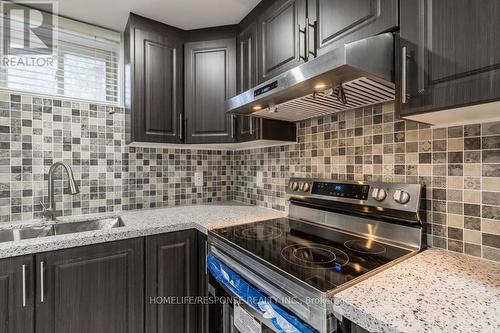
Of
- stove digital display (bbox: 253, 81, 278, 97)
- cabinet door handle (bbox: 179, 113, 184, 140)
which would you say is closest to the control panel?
stove digital display (bbox: 253, 81, 278, 97)

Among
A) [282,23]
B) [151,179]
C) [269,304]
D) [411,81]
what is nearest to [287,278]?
[269,304]

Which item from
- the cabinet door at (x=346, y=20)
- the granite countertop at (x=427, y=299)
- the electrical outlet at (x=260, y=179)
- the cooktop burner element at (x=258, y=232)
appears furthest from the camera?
the electrical outlet at (x=260, y=179)

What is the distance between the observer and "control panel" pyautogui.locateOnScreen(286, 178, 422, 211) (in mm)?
1020

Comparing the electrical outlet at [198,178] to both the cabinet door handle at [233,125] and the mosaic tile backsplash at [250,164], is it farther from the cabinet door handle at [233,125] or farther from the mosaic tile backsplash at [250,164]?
the cabinet door handle at [233,125]

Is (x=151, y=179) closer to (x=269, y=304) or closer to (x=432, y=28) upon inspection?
(x=269, y=304)

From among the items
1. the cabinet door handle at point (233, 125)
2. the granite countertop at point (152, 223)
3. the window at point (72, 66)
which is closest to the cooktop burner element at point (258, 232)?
the granite countertop at point (152, 223)

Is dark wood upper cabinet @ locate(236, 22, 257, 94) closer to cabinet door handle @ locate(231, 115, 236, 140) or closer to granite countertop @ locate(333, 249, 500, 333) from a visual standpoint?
cabinet door handle @ locate(231, 115, 236, 140)

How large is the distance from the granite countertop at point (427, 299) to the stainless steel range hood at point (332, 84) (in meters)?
0.64

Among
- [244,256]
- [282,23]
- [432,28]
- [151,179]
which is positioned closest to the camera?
[432,28]

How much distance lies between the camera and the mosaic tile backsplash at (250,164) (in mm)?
916

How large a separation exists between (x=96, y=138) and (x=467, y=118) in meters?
2.05

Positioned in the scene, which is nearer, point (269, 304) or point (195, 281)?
point (269, 304)

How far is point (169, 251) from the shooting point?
4.62ft

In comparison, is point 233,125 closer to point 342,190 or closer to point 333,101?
point 333,101
